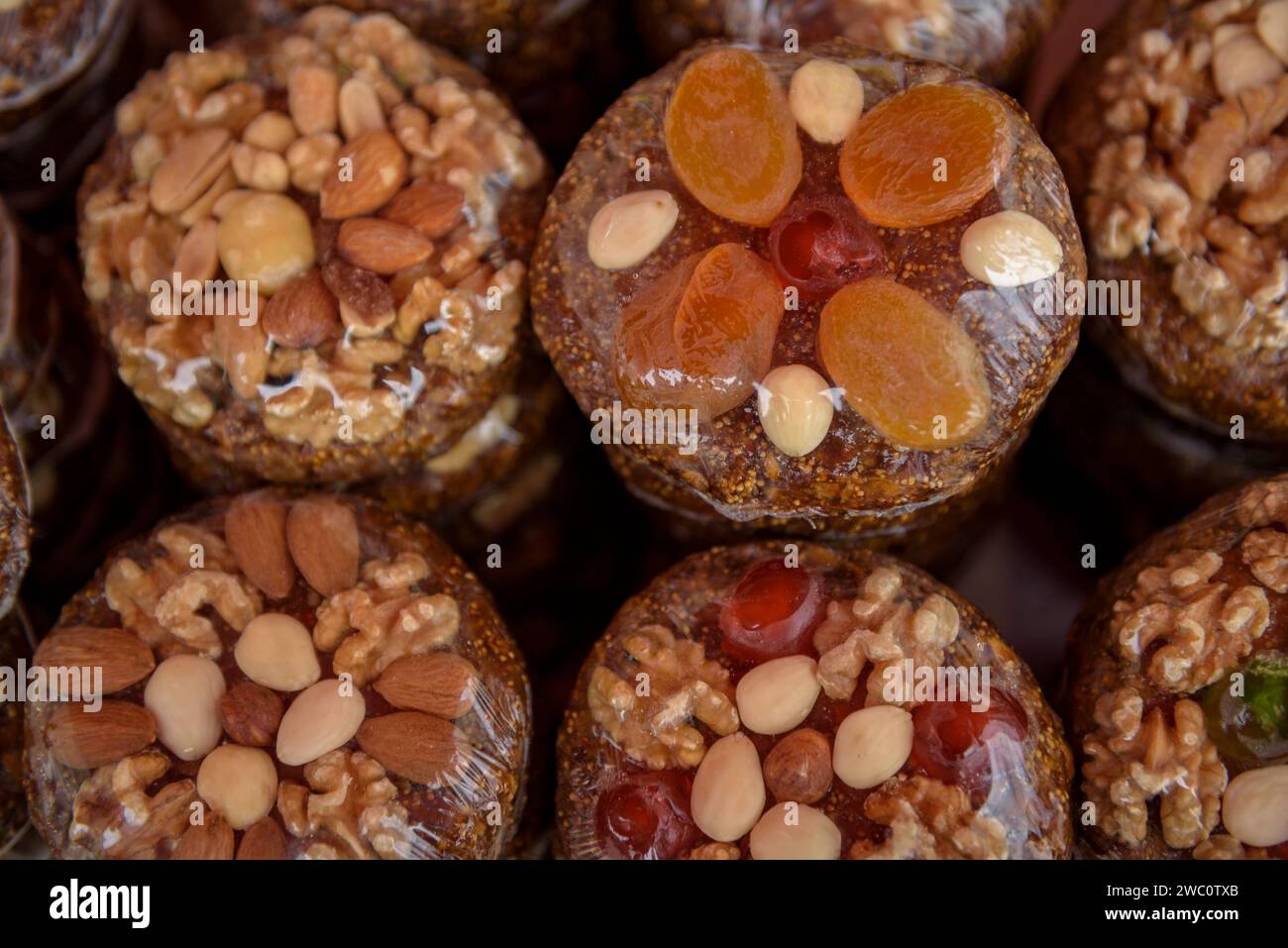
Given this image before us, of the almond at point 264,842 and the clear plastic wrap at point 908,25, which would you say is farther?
the clear plastic wrap at point 908,25

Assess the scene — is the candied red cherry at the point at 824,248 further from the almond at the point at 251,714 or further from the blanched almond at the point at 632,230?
the almond at the point at 251,714

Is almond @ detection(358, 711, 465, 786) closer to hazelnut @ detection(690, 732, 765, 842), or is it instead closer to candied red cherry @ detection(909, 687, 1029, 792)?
hazelnut @ detection(690, 732, 765, 842)

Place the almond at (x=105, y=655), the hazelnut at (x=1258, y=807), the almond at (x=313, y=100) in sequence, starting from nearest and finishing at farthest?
the hazelnut at (x=1258, y=807) → the almond at (x=105, y=655) → the almond at (x=313, y=100)

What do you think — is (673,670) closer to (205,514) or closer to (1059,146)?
(205,514)

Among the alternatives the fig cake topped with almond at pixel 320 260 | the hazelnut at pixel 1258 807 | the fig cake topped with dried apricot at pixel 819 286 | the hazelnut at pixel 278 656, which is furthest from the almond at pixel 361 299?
the hazelnut at pixel 1258 807

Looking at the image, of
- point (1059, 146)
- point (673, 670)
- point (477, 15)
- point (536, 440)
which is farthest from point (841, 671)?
point (477, 15)

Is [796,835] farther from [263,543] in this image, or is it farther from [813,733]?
[263,543]

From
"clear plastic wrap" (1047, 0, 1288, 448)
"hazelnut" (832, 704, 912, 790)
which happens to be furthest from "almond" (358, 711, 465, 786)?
"clear plastic wrap" (1047, 0, 1288, 448)

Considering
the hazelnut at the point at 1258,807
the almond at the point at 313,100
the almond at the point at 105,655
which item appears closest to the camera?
the hazelnut at the point at 1258,807
